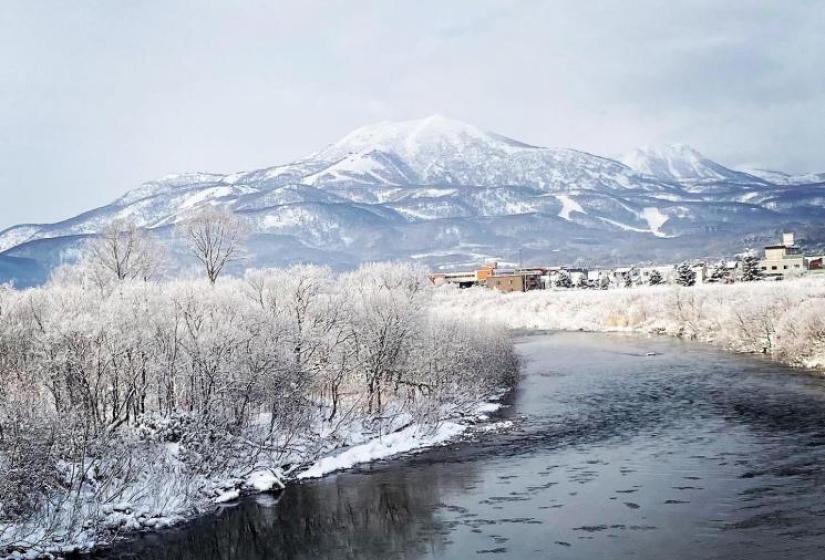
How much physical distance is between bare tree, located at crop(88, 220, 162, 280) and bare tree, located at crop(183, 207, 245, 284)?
316 centimetres

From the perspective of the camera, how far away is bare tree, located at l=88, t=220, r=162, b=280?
4638 cm

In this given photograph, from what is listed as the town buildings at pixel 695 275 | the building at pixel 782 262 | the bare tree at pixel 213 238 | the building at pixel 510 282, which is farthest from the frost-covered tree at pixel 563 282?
the bare tree at pixel 213 238

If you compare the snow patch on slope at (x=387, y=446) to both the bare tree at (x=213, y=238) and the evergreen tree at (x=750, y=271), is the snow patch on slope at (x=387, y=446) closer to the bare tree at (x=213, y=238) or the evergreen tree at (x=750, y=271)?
the bare tree at (x=213, y=238)

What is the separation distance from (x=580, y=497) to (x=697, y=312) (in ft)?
178

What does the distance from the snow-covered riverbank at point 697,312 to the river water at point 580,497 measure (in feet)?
37.5

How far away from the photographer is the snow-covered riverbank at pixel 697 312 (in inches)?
Result: 1983

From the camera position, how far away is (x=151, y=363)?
29.3 meters

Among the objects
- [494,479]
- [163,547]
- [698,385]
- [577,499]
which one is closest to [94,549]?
[163,547]

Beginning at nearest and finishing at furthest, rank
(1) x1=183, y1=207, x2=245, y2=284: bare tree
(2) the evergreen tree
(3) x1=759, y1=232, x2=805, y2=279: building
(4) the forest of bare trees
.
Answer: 1. (4) the forest of bare trees
2. (1) x1=183, y1=207, x2=245, y2=284: bare tree
3. (2) the evergreen tree
4. (3) x1=759, y1=232, x2=805, y2=279: building

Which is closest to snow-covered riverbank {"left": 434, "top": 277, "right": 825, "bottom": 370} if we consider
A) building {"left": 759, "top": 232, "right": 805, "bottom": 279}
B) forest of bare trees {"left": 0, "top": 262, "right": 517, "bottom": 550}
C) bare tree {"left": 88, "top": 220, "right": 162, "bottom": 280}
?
forest of bare trees {"left": 0, "top": 262, "right": 517, "bottom": 550}

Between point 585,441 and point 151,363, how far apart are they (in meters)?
19.4

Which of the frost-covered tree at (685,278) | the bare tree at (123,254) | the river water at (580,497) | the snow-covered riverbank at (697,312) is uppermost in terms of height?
the bare tree at (123,254)

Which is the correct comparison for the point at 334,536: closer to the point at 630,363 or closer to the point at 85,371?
the point at 85,371

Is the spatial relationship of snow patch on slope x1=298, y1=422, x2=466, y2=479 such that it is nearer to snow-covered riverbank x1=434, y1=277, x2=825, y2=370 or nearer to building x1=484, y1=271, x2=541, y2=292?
snow-covered riverbank x1=434, y1=277, x2=825, y2=370
